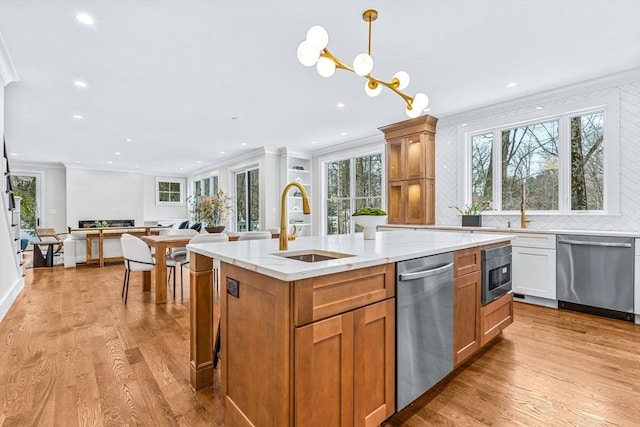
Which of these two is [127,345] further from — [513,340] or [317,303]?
[513,340]

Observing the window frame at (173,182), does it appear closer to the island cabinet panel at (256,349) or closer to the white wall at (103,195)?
the white wall at (103,195)

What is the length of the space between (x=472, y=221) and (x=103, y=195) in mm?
10348

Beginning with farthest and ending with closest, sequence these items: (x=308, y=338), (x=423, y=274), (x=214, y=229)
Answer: (x=214, y=229) < (x=423, y=274) < (x=308, y=338)

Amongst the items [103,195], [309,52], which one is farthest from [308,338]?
[103,195]

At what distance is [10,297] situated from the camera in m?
3.60

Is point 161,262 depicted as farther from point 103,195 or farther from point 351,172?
point 103,195

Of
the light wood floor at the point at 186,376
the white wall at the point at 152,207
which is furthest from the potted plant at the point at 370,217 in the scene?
the white wall at the point at 152,207

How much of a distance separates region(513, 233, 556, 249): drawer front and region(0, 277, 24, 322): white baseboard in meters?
5.63

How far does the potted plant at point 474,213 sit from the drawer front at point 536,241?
68 cm

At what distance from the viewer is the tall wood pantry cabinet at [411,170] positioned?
196 inches

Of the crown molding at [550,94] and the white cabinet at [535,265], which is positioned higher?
the crown molding at [550,94]

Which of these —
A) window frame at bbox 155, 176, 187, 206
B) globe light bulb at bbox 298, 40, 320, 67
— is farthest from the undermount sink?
window frame at bbox 155, 176, 187, 206

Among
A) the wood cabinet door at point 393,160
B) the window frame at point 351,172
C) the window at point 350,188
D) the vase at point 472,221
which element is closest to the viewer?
the vase at point 472,221

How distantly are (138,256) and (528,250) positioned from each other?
4.63 metres
